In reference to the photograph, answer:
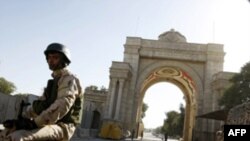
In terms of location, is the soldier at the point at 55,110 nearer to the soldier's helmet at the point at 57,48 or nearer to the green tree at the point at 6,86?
the soldier's helmet at the point at 57,48

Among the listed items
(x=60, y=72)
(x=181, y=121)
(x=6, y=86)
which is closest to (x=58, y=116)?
(x=60, y=72)

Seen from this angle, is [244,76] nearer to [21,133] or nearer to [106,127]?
[106,127]

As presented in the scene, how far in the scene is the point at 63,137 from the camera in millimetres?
2721

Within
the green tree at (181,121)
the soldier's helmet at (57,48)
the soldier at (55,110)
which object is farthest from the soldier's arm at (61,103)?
the green tree at (181,121)

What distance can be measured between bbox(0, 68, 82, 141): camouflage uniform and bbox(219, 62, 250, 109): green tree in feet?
70.2

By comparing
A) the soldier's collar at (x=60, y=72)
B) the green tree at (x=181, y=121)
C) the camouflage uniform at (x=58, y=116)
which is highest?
the green tree at (x=181, y=121)

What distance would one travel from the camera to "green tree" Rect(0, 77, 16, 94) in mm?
55169

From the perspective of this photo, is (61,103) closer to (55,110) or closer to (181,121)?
(55,110)

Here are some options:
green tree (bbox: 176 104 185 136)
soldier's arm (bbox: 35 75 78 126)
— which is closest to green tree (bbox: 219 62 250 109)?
soldier's arm (bbox: 35 75 78 126)

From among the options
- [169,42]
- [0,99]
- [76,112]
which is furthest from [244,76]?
[76,112]

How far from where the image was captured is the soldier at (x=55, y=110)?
2.40 metres

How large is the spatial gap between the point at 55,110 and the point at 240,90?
22090 mm

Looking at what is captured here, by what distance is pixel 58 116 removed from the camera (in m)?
2.55

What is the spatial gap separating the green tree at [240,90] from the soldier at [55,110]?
21.3m
